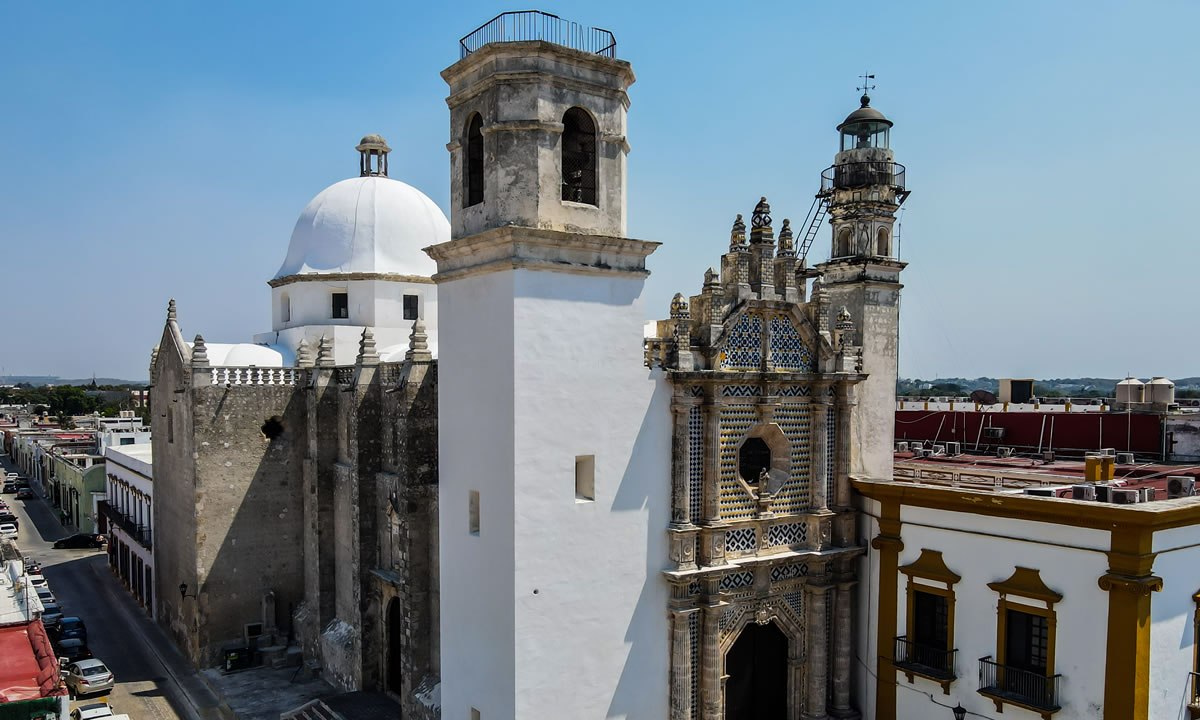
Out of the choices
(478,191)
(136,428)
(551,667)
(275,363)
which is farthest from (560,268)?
(136,428)

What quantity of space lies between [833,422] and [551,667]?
23.8ft

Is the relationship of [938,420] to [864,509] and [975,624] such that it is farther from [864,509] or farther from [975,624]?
[975,624]

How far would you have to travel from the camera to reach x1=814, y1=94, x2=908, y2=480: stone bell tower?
17.0 meters

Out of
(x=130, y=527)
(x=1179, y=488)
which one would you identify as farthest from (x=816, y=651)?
(x=130, y=527)

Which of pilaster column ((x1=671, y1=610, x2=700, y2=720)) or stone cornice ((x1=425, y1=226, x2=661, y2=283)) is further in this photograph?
pilaster column ((x1=671, y1=610, x2=700, y2=720))

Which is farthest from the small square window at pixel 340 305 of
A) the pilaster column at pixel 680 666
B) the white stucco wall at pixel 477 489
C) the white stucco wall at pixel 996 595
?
the white stucco wall at pixel 996 595

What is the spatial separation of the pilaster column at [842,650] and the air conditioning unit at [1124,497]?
16.2 ft

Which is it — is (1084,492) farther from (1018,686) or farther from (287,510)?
(287,510)

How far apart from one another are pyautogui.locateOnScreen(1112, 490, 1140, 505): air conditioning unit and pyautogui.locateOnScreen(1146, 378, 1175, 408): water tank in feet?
34.0

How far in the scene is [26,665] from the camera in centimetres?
1644

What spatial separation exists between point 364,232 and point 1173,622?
72.1 feet

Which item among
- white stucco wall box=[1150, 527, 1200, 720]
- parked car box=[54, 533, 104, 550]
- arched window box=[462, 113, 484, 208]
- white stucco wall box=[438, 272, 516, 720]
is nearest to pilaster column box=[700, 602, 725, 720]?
white stucco wall box=[438, 272, 516, 720]

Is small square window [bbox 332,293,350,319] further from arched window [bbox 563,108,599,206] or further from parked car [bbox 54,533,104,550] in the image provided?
parked car [bbox 54,533,104,550]

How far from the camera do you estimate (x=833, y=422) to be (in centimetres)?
1619
